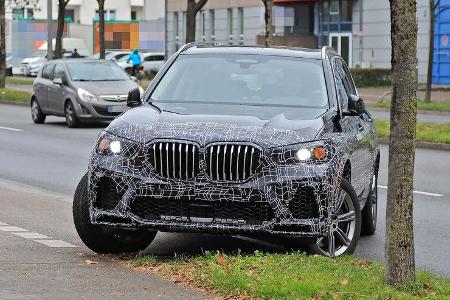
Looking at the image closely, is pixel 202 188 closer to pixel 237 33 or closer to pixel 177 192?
pixel 177 192

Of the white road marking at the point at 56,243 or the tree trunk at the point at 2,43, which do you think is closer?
the white road marking at the point at 56,243

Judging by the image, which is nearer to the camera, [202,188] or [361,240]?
[202,188]

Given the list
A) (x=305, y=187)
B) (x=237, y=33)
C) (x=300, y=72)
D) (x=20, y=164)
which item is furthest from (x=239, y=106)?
(x=237, y=33)

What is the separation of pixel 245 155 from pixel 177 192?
557mm

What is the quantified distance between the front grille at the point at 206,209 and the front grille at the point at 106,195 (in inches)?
7.5

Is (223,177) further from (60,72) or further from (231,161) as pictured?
(60,72)

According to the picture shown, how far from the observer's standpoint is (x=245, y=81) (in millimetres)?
10648

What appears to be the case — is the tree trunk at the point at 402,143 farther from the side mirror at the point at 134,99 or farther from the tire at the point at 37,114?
the tire at the point at 37,114

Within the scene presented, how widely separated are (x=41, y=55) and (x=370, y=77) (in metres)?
27.6

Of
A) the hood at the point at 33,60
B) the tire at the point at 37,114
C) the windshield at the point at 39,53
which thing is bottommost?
the hood at the point at 33,60

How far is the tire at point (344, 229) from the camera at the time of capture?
9.44m

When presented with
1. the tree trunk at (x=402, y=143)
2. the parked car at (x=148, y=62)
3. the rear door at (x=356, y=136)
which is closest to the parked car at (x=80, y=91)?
the rear door at (x=356, y=136)

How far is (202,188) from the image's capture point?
8883 mm

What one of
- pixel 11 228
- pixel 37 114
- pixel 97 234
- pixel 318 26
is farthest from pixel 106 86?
pixel 318 26
